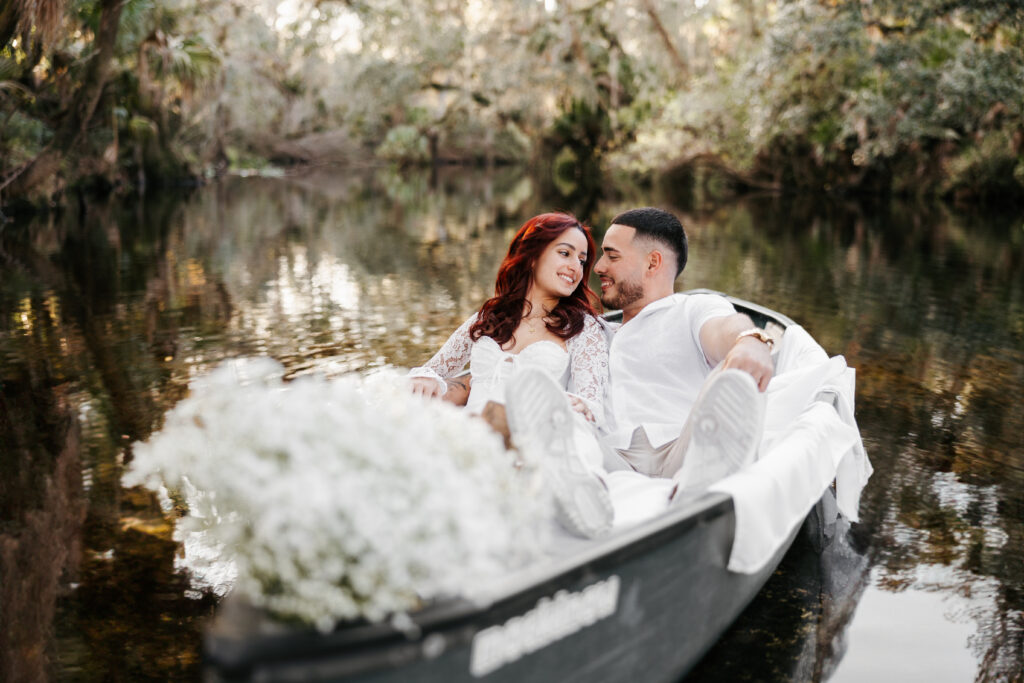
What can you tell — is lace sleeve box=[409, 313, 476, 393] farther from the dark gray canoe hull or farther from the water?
the dark gray canoe hull

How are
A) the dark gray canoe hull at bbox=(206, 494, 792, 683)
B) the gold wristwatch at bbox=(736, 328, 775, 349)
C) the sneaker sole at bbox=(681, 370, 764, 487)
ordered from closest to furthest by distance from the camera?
the dark gray canoe hull at bbox=(206, 494, 792, 683)
the sneaker sole at bbox=(681, 370, 764, 487)
the gold wristwatch at bbox=(736, 328, 775, 349)

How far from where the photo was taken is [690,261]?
555 inches

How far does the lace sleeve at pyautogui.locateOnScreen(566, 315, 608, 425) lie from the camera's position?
3.77 m

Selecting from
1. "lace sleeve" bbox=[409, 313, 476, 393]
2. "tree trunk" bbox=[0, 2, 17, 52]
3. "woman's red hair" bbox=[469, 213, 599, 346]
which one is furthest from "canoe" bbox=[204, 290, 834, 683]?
"tree trunk" bbox=[0, 2, 17, 52]

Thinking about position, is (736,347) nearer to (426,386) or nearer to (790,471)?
(790,471)

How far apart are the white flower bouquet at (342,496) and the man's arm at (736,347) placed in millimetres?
1308

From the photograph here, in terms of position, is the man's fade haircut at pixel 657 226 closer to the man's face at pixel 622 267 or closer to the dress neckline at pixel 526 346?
the man's face at pixel 622 267

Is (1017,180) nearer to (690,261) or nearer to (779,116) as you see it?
(779,116)

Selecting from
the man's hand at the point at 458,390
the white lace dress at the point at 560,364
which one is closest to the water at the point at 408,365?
the white lace dress at the point at 560,364

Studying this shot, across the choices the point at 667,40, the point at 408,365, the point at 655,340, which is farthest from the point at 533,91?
the point at 655,340

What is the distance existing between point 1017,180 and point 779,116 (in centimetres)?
689

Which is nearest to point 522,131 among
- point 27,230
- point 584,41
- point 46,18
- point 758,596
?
point 584,41

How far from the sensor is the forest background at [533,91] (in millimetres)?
18641

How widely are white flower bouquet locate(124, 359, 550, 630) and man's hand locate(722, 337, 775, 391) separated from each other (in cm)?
130
